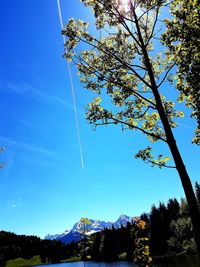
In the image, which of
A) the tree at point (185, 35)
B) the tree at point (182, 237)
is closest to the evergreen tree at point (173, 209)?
the tree at point (182, 237)

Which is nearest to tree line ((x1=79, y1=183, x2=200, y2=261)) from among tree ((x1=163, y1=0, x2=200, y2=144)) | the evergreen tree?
the evergreen tree

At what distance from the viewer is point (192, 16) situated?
17.0 m

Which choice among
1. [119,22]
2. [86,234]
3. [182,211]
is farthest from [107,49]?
[182,211]

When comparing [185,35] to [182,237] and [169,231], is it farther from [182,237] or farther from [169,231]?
[169,231]

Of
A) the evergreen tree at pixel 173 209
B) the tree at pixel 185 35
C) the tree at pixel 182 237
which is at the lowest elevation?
the tree at pixel 185 35

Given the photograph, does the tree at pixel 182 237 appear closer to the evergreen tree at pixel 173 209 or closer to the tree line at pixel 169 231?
the tree line at pixel 169 231

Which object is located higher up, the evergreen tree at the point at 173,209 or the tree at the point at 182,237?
the evergreen tree at the point at 173,209

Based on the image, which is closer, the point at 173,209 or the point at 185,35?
the point at 185,35

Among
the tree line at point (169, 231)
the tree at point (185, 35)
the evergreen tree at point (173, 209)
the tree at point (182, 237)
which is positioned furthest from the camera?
the evergreen tree at point (173, 209)

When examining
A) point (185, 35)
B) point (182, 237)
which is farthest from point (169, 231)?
point (185, 35)

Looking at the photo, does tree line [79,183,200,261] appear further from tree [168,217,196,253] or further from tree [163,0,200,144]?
tree [163,0,200,144]

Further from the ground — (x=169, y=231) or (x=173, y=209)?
(x=173, y=209)

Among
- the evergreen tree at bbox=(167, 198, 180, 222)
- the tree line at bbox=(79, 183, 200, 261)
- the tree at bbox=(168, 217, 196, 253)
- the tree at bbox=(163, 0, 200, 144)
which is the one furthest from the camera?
the evergreen tree at bbox=(167, 198, 180, 222)

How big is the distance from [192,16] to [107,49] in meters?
4.94
